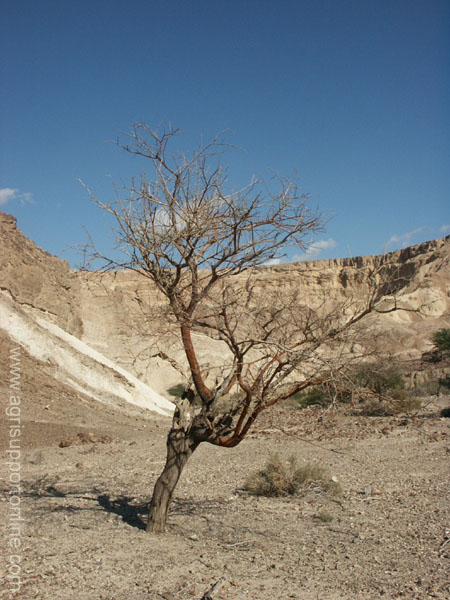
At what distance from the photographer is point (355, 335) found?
455 cm

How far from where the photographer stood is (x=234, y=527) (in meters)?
5.08

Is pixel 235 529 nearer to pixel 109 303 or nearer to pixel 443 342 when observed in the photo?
pixel 443 342

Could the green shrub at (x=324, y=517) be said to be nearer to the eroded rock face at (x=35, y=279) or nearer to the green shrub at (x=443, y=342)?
the eroded rock face at (x=35, y=279)

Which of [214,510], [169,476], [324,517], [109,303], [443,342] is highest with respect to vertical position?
[109,303]

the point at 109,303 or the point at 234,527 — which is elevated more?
the point at 109,303

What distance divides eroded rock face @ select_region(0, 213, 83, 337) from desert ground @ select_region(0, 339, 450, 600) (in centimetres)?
1177

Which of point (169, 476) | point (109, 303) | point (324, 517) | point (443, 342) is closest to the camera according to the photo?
point (169, 476)

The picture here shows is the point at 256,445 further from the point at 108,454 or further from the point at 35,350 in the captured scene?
the point at 35,350

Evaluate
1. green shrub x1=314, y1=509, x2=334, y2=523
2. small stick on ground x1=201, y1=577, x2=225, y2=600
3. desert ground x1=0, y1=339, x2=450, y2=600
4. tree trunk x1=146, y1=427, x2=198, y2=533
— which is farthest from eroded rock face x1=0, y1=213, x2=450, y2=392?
small stick on ground x1=201, y1=577, x2=225, y2=600

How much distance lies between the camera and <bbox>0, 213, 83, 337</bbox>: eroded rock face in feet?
67.1

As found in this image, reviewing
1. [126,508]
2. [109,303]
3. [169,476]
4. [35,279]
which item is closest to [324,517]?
[169,476]

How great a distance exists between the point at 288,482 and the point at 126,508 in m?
2.21

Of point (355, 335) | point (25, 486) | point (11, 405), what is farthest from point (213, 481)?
point (11, 405)

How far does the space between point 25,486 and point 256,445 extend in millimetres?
5418
